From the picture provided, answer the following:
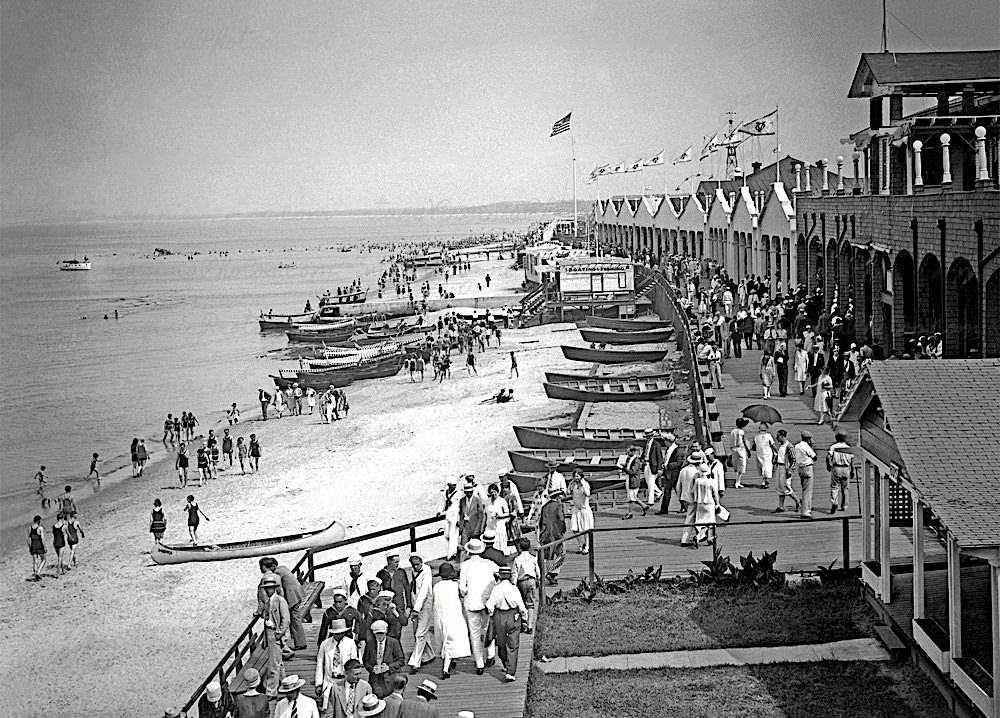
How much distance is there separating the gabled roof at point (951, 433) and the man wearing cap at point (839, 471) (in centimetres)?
346

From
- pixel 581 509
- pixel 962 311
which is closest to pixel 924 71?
pixel 962 311

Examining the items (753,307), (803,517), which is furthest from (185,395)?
(803,517)

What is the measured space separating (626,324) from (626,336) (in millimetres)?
2560

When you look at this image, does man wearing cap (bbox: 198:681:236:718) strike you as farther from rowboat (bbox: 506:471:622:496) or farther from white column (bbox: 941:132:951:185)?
white column (bbox: 941:132:951:185)

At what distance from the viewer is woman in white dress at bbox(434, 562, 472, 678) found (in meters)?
9.42

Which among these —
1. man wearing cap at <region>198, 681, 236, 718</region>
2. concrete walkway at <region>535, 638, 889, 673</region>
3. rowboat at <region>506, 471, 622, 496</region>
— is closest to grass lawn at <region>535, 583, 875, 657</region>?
concrete walkway at <region>535, 638, 889, 673</region>

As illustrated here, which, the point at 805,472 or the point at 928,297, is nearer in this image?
the point at 805,472

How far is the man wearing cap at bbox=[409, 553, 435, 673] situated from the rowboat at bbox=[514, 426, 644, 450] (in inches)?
469

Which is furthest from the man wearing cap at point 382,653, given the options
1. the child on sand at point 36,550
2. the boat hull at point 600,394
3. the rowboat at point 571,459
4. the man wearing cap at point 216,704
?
the boat hull at point 600,394

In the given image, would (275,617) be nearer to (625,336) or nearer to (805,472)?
(805,472)

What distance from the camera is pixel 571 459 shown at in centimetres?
1991

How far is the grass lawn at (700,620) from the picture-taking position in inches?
393

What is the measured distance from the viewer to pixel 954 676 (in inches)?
325

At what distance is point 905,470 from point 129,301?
99680 mm
